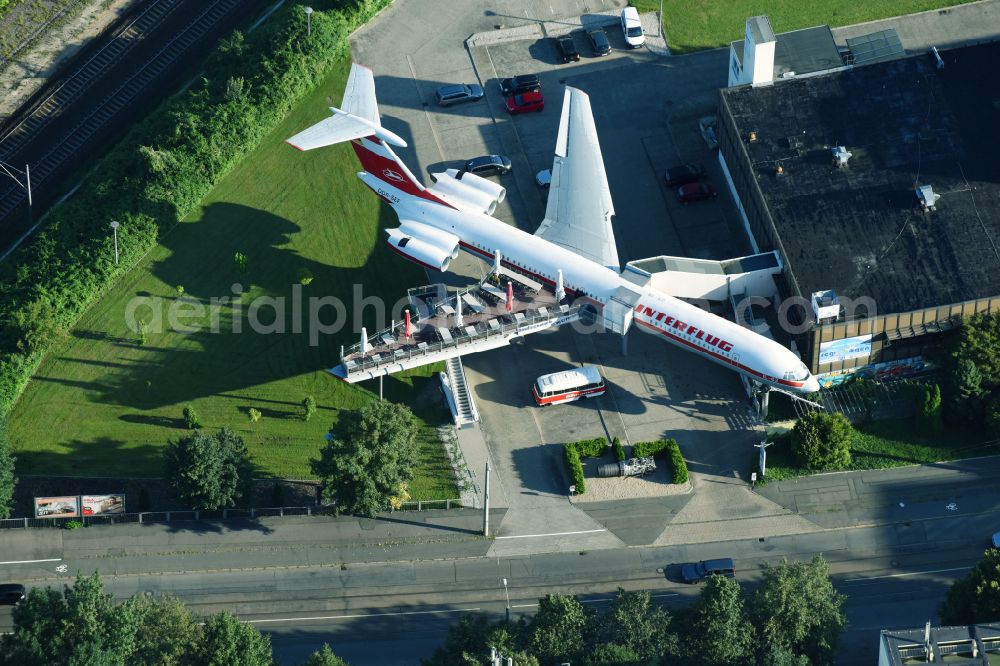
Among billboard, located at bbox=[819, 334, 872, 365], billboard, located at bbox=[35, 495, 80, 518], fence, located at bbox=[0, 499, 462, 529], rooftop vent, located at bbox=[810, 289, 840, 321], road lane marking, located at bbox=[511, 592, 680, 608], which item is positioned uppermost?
rooftop vent, located at bbox=[810, 289, 840, 321]

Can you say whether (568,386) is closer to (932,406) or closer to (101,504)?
(932,406)

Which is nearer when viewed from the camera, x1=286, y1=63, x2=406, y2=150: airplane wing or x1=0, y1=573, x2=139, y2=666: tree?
x1=0, y1=573, x2=139, y2=666: tree

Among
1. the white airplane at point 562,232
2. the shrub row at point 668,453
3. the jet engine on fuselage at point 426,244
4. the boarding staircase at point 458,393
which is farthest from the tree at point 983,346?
the jet engine on fuselage at point 426,244

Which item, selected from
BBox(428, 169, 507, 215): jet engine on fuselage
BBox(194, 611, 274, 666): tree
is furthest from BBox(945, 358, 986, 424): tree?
BBox(194, 611, 274, 666): tree

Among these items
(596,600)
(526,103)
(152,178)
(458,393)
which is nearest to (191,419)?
(458,393)

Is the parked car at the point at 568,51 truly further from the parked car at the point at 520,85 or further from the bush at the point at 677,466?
the bush at the point at 677,466

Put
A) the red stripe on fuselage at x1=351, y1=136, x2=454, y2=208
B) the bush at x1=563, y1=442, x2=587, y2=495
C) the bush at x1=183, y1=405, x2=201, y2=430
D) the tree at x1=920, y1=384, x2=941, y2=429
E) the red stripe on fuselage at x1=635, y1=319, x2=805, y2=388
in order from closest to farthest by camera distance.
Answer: the bush at x1=563, y1=442, x2=587, y2=495 → the red stripe on fuselage at x1=635, y1=319, x2=805, y2=388 → the tree at x1=920, y1=384, x2=941, y2=429 → the bush at x1=183, y1=405, x2=201, y2=430 → the red stripe on fuselage at x1=351, y1=136, x2=454, y2=208

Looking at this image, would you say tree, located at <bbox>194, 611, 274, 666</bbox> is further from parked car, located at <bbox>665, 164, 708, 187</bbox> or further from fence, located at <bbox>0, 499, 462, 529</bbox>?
parked car, located at <bbox>665, 164, 708, 187</bbox>
